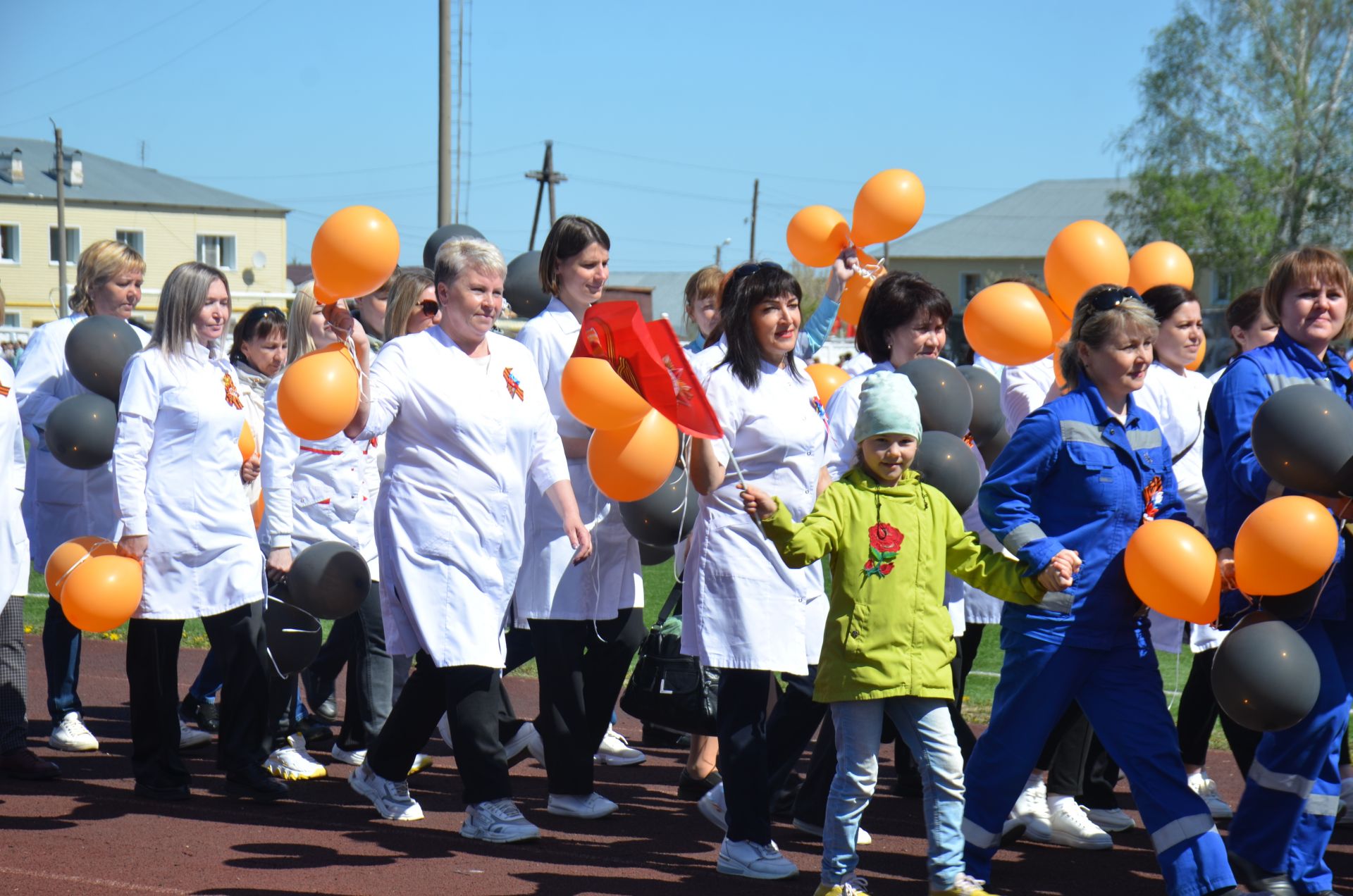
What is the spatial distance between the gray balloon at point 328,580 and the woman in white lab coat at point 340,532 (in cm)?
41

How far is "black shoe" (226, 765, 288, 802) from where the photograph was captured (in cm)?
602

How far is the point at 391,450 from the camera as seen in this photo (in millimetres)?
5316

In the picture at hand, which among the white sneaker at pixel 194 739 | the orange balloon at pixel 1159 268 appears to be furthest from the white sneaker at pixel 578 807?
the orange balloon at pixel 1159 268

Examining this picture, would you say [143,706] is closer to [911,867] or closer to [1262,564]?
[911,867]

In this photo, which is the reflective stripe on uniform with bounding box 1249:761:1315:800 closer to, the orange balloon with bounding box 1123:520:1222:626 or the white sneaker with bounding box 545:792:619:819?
the orange balloon with bounding box 1123:520:1222:626

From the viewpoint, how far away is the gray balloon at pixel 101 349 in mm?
6742

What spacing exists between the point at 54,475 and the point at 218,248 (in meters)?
63.3

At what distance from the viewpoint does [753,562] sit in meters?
5.20

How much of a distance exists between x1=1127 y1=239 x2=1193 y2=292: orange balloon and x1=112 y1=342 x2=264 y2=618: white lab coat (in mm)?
4125

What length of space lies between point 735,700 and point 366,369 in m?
1.76

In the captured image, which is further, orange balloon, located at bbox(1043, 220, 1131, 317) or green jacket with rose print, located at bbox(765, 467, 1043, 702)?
orange balloon, located at bbox(1043, 220, 1131, 317)

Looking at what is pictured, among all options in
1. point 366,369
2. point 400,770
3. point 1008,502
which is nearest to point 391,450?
point 366,369

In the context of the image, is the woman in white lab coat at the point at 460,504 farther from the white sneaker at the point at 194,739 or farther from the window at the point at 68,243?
the window at the point at 68,243

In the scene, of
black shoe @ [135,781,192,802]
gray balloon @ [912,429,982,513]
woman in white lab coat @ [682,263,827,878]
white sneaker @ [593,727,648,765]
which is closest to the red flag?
woman in white lab coat @ [682,263,827,878]
